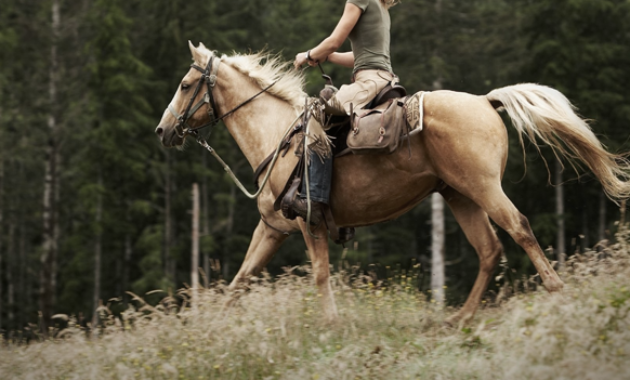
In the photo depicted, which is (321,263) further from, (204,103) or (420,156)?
(204,103)

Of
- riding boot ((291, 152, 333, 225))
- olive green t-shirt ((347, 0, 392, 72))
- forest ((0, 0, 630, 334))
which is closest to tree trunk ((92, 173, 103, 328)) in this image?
forest ((0, 0, 630, 334))

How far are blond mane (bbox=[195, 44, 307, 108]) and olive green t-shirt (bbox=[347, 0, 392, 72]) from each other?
0.95 metres

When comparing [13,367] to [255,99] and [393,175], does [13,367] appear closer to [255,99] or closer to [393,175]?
[255,99]

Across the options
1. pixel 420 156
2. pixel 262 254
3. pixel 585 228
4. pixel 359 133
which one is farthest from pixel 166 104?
pixel 420 156

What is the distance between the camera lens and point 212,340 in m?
6.40

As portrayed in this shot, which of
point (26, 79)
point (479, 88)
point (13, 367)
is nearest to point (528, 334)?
point (13, 367)

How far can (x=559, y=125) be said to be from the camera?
6.35 metres

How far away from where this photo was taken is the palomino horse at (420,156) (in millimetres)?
6266

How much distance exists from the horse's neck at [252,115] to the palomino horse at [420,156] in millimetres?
10

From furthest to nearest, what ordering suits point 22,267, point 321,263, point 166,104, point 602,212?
point 22,267
point 166,104
point 602,212
point 321,263

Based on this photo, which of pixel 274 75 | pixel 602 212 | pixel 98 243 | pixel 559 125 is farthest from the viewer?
pixel 98 243

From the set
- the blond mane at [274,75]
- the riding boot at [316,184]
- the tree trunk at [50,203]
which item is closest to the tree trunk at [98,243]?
the tree trunk at [50,203]

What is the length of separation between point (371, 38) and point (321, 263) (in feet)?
6.71

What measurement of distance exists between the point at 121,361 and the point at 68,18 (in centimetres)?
2181
